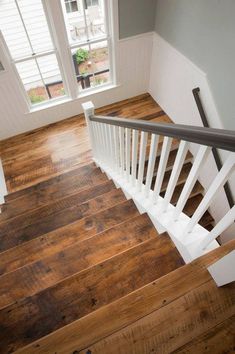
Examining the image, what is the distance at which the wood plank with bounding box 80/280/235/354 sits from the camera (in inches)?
35.7

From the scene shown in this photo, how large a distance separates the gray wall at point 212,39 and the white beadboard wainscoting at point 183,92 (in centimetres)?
10

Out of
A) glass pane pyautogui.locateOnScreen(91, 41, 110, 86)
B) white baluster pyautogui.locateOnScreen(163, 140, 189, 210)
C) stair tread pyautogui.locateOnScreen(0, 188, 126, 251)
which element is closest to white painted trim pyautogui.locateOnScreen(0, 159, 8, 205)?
stair tread pyautogui.locateOnScreen(0, 188, 126, 251)

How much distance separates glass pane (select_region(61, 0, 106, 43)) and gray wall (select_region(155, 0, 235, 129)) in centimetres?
81

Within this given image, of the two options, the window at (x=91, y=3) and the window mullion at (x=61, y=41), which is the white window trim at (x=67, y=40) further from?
the window at (x=91, y=3)

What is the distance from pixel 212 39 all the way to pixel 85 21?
1.61m

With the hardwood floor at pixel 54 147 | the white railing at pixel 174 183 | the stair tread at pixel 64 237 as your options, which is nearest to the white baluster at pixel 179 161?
the white railing at pixel 174 183

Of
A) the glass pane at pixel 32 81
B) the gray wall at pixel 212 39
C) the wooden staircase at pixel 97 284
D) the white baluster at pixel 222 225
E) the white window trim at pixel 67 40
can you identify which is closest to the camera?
the white baluster at pixel 222 225

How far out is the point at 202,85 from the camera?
2.54 m

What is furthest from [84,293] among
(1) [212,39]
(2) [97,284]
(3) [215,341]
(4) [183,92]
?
(4) [183,92]

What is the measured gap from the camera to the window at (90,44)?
2.85 m

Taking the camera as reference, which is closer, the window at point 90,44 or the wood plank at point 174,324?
the wood plank at point 174,324

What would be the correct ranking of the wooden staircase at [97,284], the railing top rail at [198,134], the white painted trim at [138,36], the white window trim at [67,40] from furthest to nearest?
1. the white painted trim at [138,36]
2. the white window trim at [67,40]
3. the wooden staircase at [97,284]
4. the railing top rail at [198,134]

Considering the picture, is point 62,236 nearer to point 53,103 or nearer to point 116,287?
point 116,287

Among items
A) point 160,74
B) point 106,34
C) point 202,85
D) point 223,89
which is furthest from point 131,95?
point 223,89
